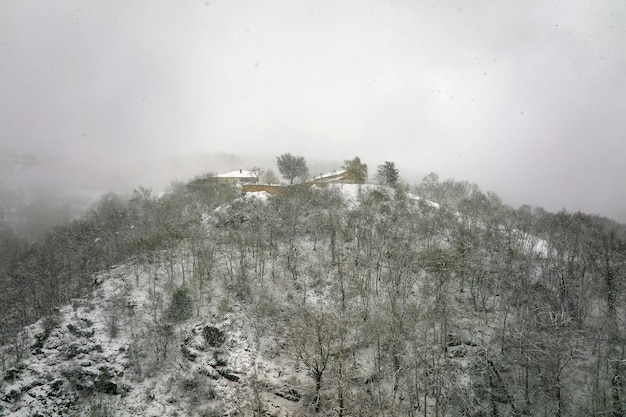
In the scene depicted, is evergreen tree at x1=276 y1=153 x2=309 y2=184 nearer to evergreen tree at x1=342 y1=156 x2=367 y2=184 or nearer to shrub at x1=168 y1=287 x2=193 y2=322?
evergreen tree at x1=342 y1=156 x2=367 y2=184

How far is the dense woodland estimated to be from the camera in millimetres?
27344

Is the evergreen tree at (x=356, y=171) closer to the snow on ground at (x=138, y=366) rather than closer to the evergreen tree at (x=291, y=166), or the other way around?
the evergreen tree at (x=291, y=166)

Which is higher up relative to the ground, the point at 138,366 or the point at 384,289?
the point at 384,289

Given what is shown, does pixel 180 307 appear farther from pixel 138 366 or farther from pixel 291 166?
pixel 291 166

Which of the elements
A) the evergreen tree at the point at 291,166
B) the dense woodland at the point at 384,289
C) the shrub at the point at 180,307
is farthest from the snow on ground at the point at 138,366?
the evergreen tree at the point at 291,166

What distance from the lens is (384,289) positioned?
38.6 m

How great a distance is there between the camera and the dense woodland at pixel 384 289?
2734 cm

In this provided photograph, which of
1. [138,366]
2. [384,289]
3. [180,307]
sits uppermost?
[384,289]

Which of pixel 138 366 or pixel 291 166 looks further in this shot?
pixel 291 166

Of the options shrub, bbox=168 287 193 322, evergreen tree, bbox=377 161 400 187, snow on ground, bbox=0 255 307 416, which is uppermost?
evergreen tree, bbox=377 161 400 187

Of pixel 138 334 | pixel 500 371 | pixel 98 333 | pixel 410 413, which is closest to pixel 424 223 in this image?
pixel 500 371

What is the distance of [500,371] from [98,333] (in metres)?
35.4

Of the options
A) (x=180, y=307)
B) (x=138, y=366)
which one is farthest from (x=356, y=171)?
(x=138, y=366)

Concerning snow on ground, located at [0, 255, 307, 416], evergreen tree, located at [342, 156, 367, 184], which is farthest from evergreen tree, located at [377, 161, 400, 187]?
snow on ground, located at [0, 255, 307, 416]
